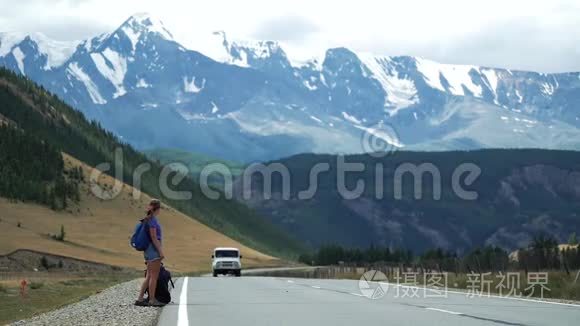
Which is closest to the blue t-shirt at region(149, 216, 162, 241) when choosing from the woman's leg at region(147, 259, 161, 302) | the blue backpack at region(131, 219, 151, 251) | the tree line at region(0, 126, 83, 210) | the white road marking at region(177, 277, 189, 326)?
the blue backpack at region(131, 219, 151, 251)

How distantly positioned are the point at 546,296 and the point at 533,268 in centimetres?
974

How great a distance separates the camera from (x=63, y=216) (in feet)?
511

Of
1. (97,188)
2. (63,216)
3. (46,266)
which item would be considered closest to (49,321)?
(46,266)

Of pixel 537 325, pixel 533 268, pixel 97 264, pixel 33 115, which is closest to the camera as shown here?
pixel 537 325

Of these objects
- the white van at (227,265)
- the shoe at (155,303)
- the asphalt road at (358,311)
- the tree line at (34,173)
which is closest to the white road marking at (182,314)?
the asphalt road at (358,311)

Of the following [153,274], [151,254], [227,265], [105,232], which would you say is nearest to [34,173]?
[105,232]

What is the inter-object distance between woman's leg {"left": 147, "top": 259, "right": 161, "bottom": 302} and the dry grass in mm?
99424

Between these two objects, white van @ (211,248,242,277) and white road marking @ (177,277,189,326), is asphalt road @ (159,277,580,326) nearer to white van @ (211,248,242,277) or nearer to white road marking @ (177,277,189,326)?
Result: white road marking @ (177,277,189,326)

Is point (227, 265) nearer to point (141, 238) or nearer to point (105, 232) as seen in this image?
point (141, 238)

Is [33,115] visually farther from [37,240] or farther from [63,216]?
[37,240]

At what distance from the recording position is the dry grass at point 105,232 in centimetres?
13400

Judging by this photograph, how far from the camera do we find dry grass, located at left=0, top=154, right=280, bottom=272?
134000 mm

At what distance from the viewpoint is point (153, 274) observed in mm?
22297

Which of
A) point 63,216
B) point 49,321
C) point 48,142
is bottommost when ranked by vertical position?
point 49,321
